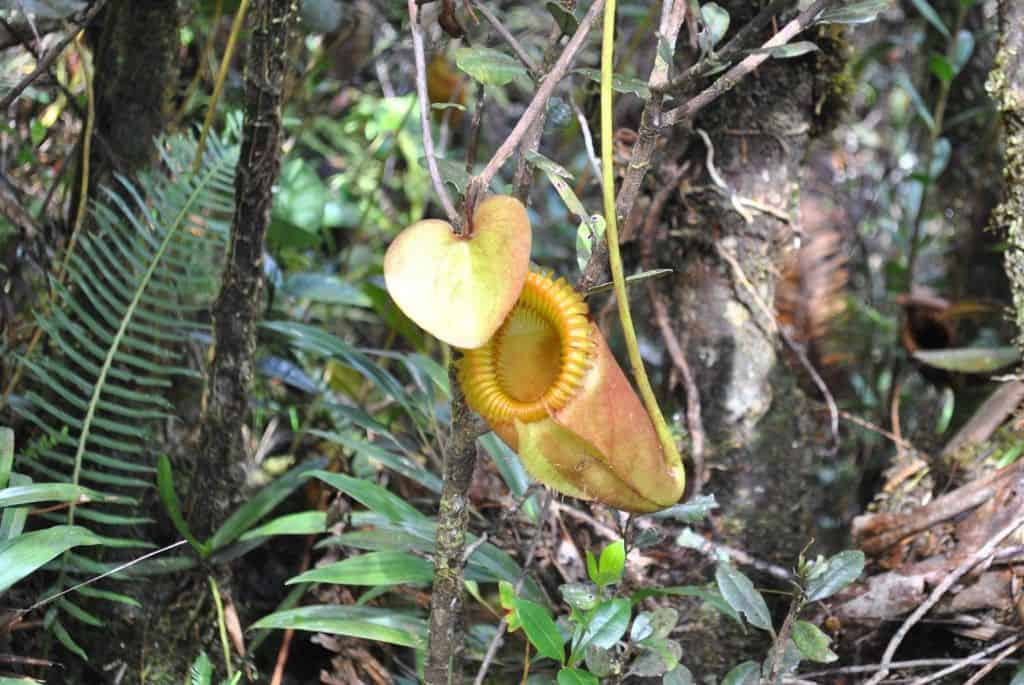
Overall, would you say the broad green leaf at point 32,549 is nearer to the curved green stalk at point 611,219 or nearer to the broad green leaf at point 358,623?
the broad green leaf at point 358,623

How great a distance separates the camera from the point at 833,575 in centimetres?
109

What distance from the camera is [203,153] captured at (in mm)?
1702

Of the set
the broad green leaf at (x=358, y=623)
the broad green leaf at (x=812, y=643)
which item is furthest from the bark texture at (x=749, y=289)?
the broad green leaf at (x=358, y=623)

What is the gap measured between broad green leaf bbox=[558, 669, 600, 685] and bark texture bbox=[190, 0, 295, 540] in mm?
717

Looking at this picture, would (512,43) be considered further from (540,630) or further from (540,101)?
(540,630)

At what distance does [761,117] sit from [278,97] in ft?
2.73

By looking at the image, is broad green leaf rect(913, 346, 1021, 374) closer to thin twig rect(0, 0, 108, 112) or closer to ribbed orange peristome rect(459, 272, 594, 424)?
ribbed orange peristome rect(459, 272, 594, 424)

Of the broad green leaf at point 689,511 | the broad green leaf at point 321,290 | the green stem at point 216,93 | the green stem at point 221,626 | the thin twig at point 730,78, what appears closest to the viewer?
the thin twig at point 730,78

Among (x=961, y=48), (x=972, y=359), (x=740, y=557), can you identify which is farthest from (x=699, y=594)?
(x=961, y=48)

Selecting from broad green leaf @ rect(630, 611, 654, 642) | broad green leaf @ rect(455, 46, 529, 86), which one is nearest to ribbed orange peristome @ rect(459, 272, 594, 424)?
broad green leaf @ rect(455, 46, 529, 86)

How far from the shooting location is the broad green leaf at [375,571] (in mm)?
1201

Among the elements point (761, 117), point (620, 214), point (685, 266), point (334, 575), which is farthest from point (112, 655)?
point (761, 117)

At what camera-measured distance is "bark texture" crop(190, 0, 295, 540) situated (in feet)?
4.32

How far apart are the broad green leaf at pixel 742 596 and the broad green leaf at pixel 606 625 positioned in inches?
6.4
